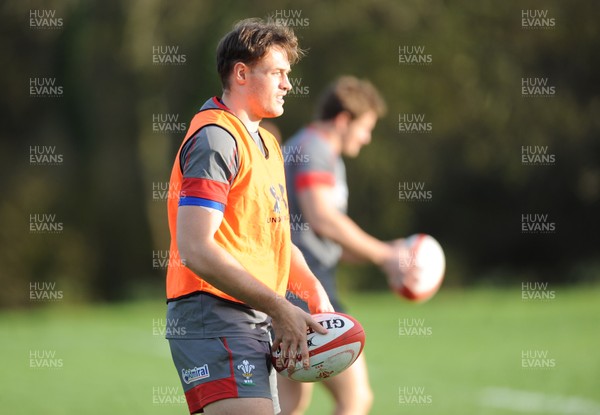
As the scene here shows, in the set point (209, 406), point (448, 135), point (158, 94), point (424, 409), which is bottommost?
point (424, 409)

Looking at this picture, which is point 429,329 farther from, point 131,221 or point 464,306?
point 131,221

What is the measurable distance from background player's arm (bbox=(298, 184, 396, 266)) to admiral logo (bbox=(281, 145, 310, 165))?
0.57 feet

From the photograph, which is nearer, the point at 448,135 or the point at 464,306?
the point at 464,306

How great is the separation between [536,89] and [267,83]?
19601mm

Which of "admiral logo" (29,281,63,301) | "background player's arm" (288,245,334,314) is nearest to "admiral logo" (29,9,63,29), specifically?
"admiral logo" (29,281,63,301)

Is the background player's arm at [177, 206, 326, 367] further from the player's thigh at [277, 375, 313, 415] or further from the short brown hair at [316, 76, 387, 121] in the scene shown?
the short brown hair at [316, 76, 387, 121]

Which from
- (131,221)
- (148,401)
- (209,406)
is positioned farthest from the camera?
(131,221)

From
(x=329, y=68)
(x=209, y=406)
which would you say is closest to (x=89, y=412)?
(x=209, y=406)

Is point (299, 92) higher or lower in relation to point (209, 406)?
higher

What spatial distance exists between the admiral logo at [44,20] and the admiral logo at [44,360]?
1069 centimetres

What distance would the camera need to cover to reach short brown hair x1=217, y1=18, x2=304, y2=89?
4.04 metres

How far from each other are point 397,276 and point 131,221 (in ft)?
58.6

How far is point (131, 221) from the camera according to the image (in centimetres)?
2358

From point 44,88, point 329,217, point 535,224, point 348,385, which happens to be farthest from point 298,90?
point 348,385
